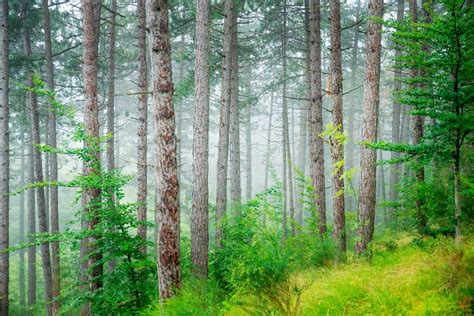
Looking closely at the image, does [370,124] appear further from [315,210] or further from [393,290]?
[393,290]

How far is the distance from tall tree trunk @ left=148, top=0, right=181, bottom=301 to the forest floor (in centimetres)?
163

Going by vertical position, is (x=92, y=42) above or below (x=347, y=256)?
above

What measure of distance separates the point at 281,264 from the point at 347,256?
3.60 m

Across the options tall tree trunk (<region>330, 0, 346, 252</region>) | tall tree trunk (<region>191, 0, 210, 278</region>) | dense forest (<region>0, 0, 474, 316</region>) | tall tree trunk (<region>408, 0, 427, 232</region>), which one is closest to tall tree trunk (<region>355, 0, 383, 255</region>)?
dense forest (<region>0, 0, 474, 316</region>)

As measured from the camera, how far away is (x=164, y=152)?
19.1ft

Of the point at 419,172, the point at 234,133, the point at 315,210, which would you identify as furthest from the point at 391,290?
the point at 234,133

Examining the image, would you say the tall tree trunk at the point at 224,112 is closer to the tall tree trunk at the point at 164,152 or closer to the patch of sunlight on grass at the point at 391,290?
the tall tree trunk at the point at 164,152

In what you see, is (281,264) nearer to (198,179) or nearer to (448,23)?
(448,23)

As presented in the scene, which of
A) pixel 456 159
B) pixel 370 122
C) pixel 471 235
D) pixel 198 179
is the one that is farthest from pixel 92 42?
pixel 471 235

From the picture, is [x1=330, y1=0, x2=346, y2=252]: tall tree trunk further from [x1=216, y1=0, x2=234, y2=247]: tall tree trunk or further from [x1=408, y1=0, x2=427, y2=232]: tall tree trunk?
[x1=216, y1=0, x2=234, y2=247]: tall tree trunk

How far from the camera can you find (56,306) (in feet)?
39.1

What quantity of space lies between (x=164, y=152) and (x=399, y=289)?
13.6ft

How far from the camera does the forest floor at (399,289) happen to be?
3.60 meters

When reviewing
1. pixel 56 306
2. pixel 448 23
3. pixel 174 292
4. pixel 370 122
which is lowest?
pixel 56 306
